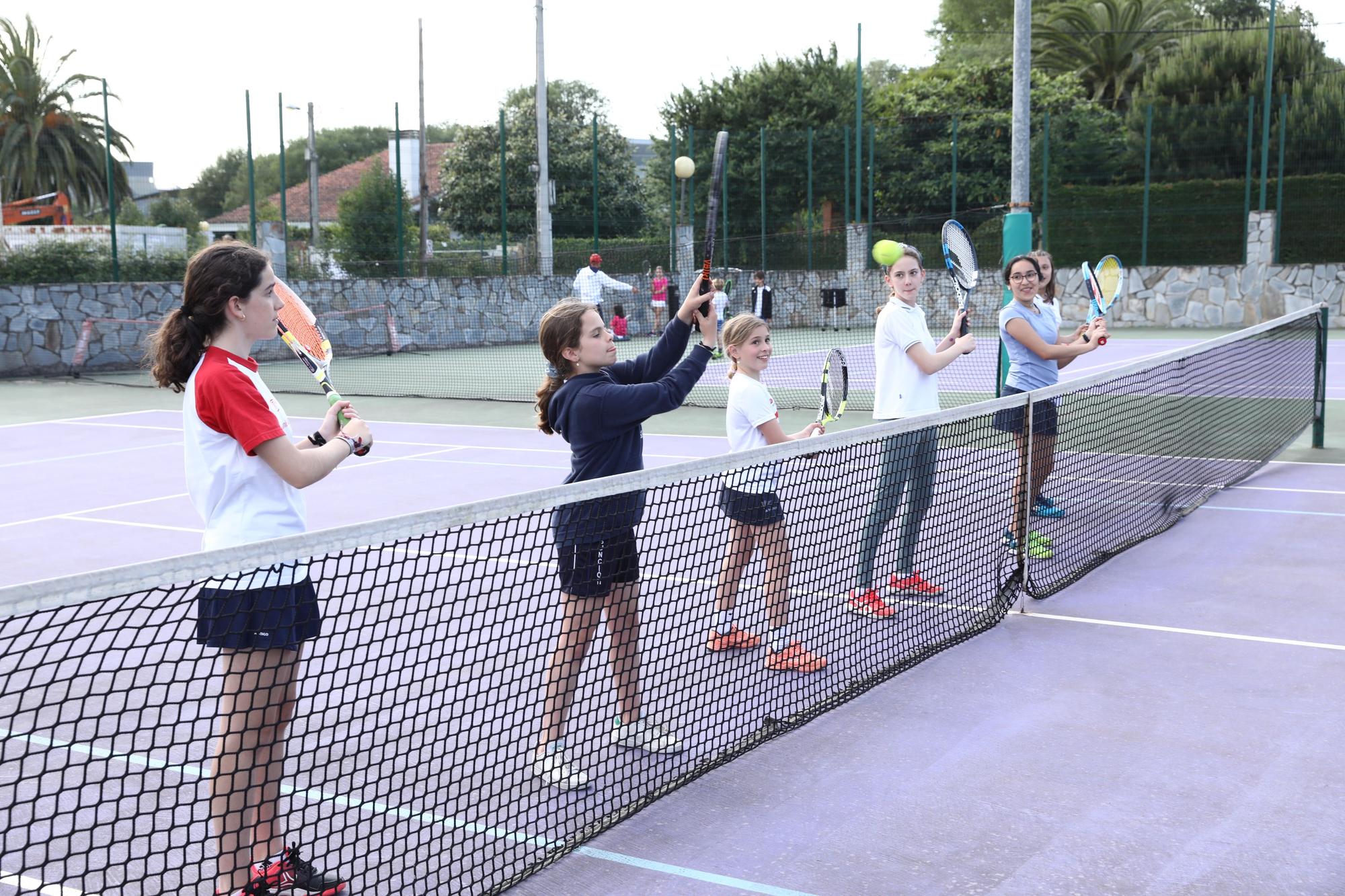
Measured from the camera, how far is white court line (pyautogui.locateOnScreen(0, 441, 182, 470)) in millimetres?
11039

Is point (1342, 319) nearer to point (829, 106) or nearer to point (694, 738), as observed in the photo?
point (829, 106)

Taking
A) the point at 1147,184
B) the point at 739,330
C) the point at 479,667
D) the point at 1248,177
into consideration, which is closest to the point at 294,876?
the point at 479,667

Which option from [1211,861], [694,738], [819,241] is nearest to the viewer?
[1211,861]

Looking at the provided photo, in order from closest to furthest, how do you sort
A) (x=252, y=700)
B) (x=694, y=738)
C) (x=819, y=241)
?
(x=252, y=700)
(x=694, y=738)
(x=819, y=241)

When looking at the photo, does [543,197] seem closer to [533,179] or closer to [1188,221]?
[533,179]

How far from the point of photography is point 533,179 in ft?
104

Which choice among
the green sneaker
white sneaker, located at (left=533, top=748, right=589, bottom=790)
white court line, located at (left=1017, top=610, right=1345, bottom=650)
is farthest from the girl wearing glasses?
white sneaker, located at (left=533, top=748, right=589, bottom=790)

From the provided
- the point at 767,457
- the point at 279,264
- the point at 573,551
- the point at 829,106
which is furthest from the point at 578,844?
the point at 829,106

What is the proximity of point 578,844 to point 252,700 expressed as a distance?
101 cm

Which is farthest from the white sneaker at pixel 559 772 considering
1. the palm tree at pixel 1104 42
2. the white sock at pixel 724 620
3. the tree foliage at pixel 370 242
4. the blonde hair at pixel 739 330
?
the palm tree at pixel 1104 42

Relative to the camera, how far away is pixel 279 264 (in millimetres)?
23234

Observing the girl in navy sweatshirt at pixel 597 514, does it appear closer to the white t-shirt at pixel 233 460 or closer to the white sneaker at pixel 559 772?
the white sneaker at pixel 559 772

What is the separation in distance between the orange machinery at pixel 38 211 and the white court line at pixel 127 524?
25309 mm

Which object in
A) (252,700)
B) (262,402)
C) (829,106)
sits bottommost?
(252,700)
